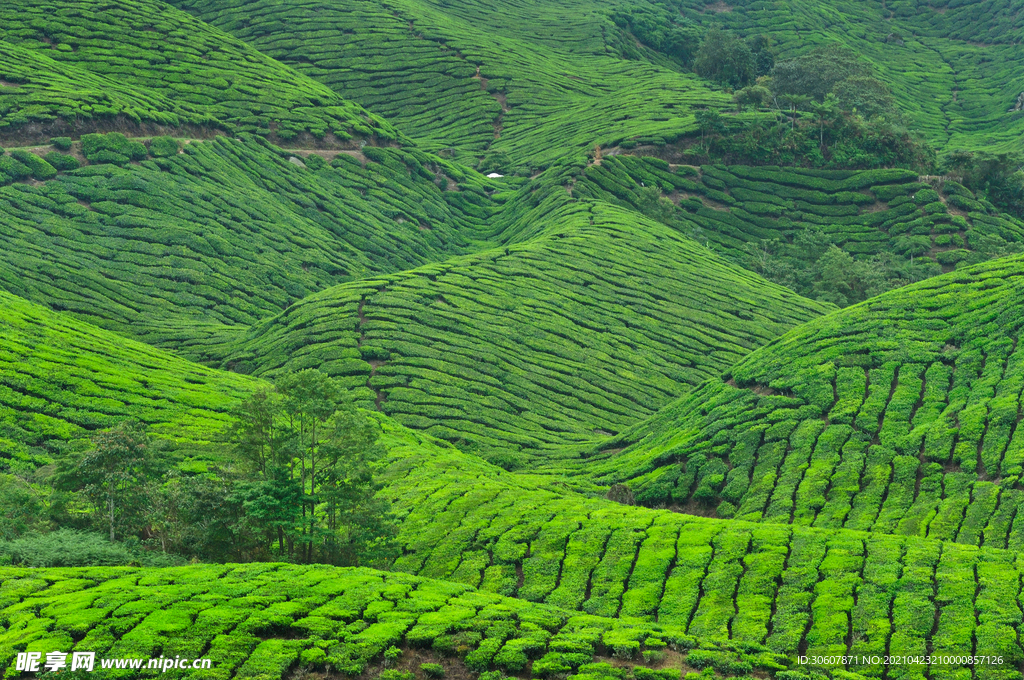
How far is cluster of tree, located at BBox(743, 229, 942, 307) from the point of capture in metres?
100

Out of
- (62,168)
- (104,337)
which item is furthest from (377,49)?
(104,337)

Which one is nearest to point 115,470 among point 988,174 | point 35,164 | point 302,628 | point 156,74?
point 302,628

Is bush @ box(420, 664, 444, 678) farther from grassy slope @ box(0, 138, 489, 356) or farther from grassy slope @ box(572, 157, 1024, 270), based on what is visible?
grassy slope @ box(572, 157, 1024, 270)

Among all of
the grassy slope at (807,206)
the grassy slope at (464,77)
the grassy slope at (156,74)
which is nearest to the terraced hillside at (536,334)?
the grassy slope at (807,206)

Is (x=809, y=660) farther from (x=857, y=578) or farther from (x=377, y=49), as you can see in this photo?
(x=377, y=49)

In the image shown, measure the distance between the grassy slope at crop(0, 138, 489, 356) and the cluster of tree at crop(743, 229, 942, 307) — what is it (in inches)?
1340

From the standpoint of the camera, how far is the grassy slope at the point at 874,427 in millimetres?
46219

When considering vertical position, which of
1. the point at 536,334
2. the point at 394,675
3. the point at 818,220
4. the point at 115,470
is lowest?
the point at 394,675

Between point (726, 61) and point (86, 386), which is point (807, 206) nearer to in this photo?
point (726, 61)

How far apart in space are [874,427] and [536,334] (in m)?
33.7

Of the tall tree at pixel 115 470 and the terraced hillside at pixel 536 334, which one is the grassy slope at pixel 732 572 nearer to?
the tall tree at pixel 115 470

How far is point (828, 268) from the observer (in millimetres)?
101750

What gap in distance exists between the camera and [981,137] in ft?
504

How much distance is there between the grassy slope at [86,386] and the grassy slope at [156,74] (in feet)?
142
